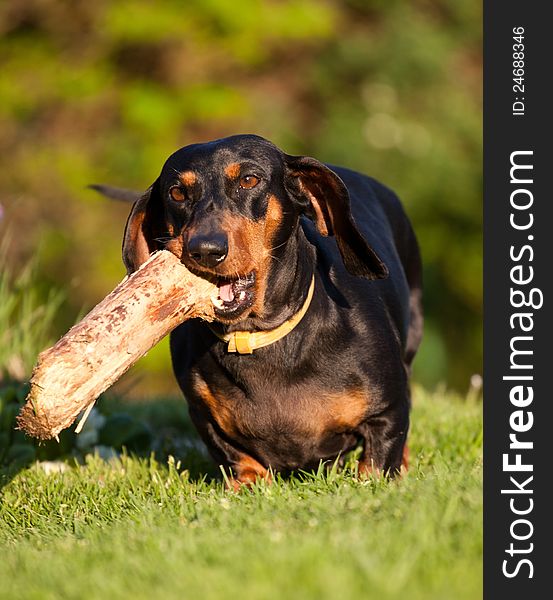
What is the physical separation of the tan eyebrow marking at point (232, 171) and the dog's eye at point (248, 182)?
3cm

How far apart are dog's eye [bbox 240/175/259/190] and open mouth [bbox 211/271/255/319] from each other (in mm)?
328

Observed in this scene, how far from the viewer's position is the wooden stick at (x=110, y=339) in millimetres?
3699

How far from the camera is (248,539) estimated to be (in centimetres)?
314

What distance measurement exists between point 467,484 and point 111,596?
1282 mm

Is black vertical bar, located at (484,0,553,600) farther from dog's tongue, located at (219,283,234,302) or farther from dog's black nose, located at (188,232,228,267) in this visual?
dog's black nose, located at (188,232,228,267)

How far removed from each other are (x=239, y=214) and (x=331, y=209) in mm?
526

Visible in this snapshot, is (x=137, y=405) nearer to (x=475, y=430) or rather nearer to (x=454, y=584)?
(x=475, y=430)

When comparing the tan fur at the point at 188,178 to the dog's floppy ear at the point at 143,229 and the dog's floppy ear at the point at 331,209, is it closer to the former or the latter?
the dog's floppy ear at the point at 143,229

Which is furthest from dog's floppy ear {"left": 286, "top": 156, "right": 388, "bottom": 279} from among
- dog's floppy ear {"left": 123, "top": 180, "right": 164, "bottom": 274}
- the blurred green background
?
the blurred green background

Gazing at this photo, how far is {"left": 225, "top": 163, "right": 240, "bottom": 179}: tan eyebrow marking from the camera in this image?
408 centimetres

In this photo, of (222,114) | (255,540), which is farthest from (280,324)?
(222,114)

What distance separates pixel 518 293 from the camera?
438 cm

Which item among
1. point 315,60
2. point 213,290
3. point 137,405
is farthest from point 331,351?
point 315,60

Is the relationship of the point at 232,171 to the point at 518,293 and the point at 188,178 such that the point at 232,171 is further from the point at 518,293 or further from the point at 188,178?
the point at 518,293
